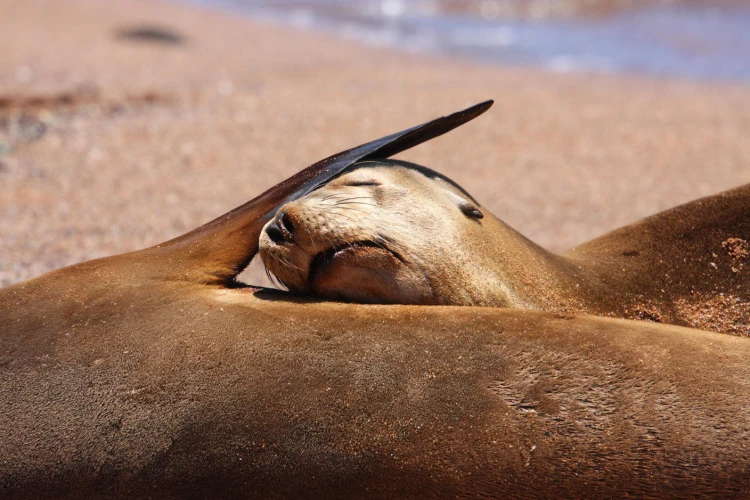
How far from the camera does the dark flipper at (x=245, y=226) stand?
3135mm

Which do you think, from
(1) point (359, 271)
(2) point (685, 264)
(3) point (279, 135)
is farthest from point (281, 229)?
(3) point (279, 135)

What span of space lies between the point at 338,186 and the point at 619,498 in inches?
56.2

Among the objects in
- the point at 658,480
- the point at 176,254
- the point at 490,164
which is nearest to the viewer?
the point at 658,480

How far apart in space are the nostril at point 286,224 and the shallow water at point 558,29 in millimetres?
9980

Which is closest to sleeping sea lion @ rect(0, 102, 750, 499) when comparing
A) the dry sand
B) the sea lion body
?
the sea lion body

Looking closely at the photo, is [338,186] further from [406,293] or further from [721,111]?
[721,111]

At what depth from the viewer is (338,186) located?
10.6 feet

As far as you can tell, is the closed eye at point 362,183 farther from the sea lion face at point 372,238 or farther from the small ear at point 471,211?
the small ear at point 471,211

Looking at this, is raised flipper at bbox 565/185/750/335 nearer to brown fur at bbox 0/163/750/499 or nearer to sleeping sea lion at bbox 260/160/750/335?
sleeping sea lion at bbox 260/160/750/335

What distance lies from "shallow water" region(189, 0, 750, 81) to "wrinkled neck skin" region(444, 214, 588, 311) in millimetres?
9741

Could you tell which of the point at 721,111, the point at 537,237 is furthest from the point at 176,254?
the point at 721,111

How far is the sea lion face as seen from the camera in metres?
2.96

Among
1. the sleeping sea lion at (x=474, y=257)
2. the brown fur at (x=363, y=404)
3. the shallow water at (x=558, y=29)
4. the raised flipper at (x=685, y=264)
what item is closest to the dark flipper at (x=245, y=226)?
the sleeping sea lion at (x=474, y=257)

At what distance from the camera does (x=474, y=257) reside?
3025 mm
